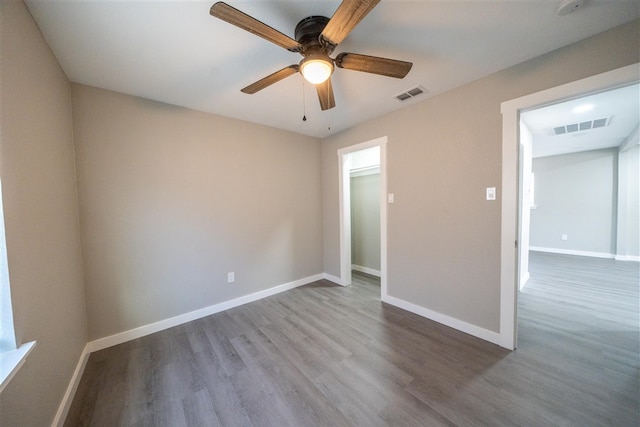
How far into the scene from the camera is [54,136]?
1.53m

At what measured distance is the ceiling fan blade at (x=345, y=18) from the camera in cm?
96

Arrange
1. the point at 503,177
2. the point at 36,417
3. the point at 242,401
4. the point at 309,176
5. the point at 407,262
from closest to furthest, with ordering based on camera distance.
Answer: the point at 36,417, the point at 242,401, the point at 503,177, the point at 407,262, the point at 309,176

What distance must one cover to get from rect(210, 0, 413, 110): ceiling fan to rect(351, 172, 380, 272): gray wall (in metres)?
2.61

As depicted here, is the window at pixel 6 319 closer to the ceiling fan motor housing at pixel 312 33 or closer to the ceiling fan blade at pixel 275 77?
the ceiling fan blade at pixel 275 77

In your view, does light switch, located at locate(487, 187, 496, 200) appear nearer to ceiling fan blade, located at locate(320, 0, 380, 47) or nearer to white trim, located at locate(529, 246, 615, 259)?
ceiling fan blade, located at locate(320, 0, 380, 47)

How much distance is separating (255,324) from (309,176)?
2267 millimetres

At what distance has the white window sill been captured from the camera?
0.82 metres

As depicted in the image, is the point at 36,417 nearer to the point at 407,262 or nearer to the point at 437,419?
the point at 437,419

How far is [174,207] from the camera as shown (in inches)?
94.6

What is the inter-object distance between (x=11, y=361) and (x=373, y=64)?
7.58 ft

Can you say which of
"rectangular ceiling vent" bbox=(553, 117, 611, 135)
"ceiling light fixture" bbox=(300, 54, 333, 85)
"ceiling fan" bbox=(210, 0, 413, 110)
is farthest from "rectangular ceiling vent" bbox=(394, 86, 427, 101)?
"rectangular ceiling vent" bbox=(553, 117, 611, 135)

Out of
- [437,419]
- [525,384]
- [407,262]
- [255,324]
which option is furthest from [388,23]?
[255,324]

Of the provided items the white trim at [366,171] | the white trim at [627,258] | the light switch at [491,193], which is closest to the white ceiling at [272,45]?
the light switch at [491,193]

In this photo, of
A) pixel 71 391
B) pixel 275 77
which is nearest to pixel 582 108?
pixel 275 77
